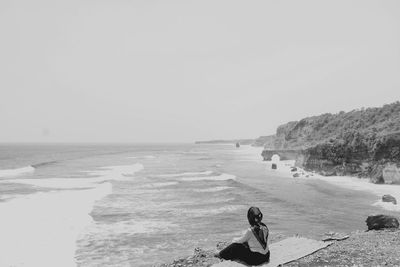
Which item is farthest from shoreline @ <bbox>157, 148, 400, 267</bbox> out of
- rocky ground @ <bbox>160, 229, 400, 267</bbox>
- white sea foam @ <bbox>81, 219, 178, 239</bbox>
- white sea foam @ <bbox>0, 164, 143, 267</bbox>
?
white sea foam @ <bbox>81, 219, 178, 239</bbox>

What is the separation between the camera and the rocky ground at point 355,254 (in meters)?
12.7

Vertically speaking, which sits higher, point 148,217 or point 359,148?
point 359,148

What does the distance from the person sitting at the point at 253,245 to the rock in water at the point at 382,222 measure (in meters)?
9.27

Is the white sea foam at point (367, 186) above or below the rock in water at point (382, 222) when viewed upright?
below

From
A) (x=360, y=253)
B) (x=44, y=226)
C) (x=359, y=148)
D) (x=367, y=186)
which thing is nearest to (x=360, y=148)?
(x=359, y=148)

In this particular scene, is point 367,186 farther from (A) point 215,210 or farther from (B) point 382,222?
(B) point 382,222

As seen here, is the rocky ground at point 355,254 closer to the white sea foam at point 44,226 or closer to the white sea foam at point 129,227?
the white sea foam at point 44,226

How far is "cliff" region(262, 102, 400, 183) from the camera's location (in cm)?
4825

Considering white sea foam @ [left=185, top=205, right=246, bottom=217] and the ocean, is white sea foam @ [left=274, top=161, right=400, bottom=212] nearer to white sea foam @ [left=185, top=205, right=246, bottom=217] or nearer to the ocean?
the ocean

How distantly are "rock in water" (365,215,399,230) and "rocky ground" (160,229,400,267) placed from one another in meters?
1.33

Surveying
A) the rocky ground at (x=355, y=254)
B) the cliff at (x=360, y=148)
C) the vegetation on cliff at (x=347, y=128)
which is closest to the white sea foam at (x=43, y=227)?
the rocky ground at (x=355, y=254)

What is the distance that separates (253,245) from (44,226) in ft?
59.4

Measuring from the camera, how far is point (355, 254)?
13.6 meters

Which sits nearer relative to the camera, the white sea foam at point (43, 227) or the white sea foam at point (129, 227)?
the white sea foam at point (43, 227)
